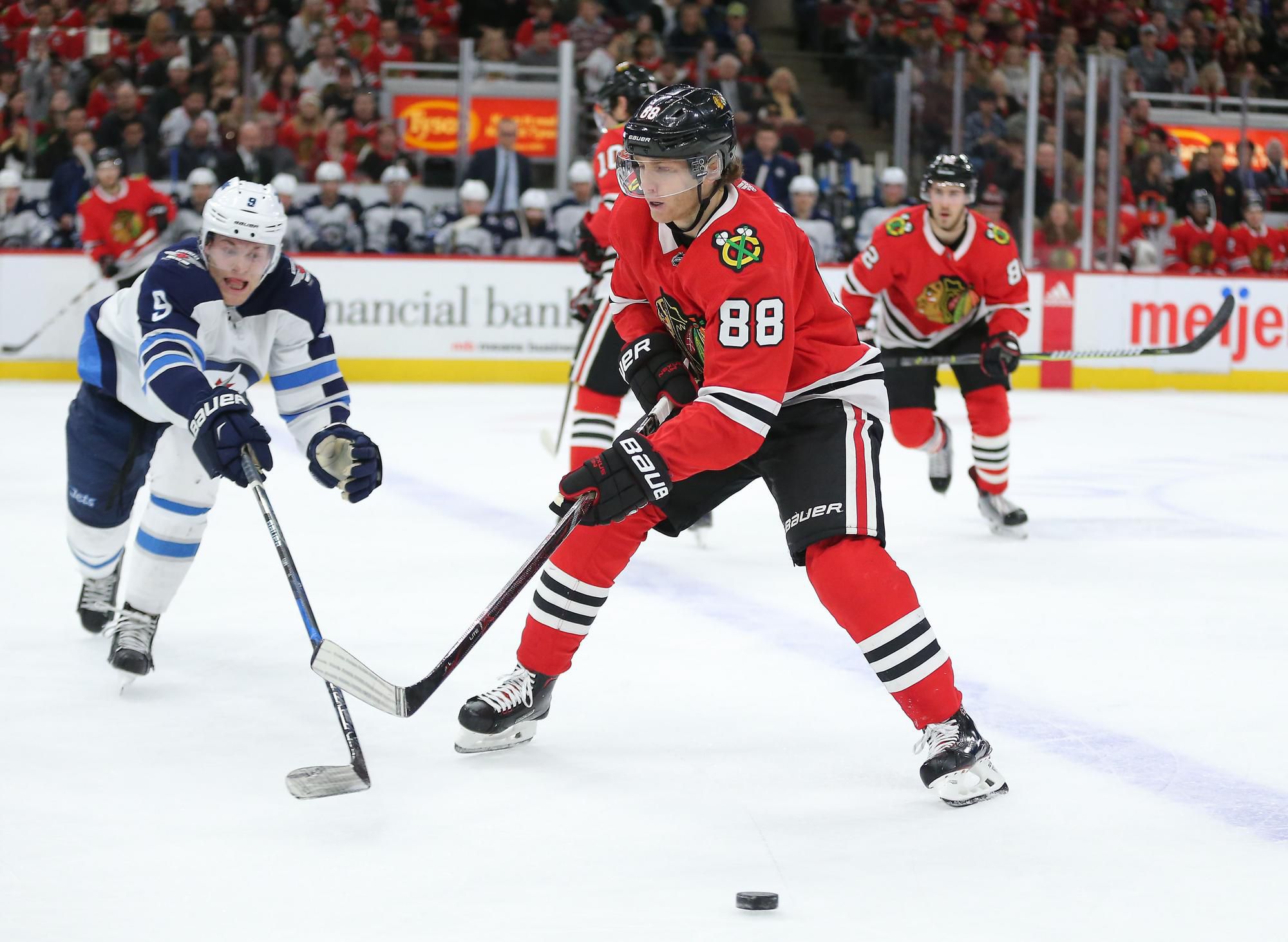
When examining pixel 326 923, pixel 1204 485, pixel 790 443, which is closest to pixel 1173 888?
pixel 790 443

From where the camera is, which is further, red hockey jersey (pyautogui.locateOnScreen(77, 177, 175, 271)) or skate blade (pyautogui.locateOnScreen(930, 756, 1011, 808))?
red hockey jersey (pyautogui.locateOnScreen(77, 177, 175, 271))

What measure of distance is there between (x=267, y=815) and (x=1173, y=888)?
1.15 m

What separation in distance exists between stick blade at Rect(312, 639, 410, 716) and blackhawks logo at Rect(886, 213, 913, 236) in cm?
286

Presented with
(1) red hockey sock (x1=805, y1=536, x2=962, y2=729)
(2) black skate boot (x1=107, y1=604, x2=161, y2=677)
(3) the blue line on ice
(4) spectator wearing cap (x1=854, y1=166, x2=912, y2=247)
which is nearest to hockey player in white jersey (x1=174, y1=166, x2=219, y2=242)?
(4) spectator wearing cap (x1=854, y1=166, x2=912, y2=247)

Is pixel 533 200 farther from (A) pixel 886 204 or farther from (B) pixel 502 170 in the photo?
(A) pixel 886 204

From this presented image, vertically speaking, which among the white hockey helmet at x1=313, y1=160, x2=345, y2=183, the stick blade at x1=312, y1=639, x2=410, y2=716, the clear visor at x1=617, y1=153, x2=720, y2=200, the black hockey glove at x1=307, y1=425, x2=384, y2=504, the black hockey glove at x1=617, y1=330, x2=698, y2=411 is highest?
the clear visor at x1=617, y1=153, x2=720, y2=200

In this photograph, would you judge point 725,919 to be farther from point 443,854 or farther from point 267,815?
point 267,815

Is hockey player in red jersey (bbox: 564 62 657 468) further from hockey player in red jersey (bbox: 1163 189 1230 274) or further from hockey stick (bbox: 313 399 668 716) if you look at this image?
hockey player in red jersey (bbox: 1163 189 1230 274)

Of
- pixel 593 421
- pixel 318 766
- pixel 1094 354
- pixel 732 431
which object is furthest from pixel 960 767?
pixel 1094 354

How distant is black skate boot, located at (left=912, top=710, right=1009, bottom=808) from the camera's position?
2184 mm

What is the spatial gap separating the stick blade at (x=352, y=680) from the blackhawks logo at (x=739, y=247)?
0.77 m

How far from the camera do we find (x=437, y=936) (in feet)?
5.55

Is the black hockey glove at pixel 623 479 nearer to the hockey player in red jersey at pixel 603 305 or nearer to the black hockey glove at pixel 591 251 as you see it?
the hockey player in red jersey at pixel 603 305

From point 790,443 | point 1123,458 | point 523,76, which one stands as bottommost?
point 1123,458
